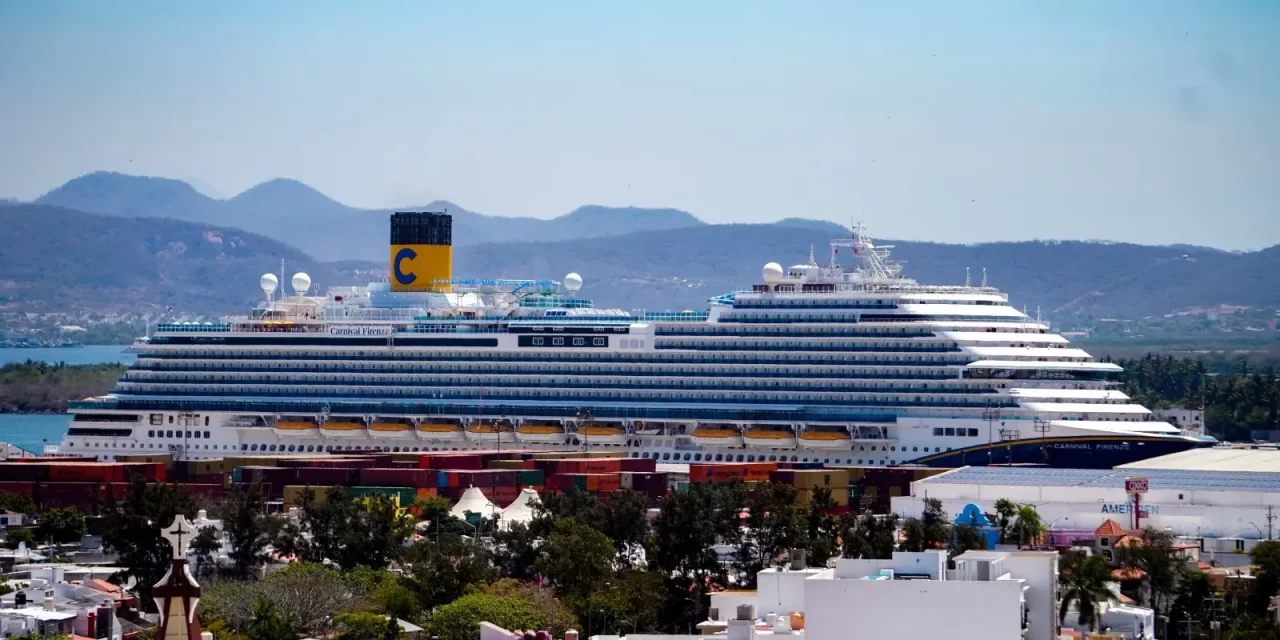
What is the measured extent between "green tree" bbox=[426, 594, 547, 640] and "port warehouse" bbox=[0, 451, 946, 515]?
28.5 meters

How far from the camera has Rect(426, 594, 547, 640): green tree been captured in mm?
54312

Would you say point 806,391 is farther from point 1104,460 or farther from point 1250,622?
point 1250,622

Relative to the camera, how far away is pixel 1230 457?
95188 millimetres

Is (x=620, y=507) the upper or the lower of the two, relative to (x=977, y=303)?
lower

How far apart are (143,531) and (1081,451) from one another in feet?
133

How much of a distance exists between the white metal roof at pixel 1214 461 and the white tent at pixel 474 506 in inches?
955

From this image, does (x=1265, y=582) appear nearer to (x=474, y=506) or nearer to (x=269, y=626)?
(x=269, y=626)

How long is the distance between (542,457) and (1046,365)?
20.7m

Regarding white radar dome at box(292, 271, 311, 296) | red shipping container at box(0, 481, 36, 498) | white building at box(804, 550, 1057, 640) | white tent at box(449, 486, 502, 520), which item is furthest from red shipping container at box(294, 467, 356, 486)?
white building at box(804, 550, 1057, 640)

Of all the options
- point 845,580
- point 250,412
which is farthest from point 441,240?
point 845,580

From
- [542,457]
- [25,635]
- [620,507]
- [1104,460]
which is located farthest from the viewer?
[542,457]

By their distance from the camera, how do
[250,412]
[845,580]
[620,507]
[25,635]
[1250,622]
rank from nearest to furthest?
[845,580], [25,635], [1250,622], [620,507], [250,412]

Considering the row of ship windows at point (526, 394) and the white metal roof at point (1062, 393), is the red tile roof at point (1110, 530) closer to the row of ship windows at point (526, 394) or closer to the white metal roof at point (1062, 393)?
the white metal roof at point (1062, 393)

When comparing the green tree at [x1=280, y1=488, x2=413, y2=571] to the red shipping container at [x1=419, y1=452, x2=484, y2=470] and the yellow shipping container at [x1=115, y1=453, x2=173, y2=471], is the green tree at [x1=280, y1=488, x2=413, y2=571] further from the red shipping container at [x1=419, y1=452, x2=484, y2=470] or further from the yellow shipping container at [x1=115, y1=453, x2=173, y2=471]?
the yellow shipping container at [x1=115, y1=453, x2=173, y2=471]
